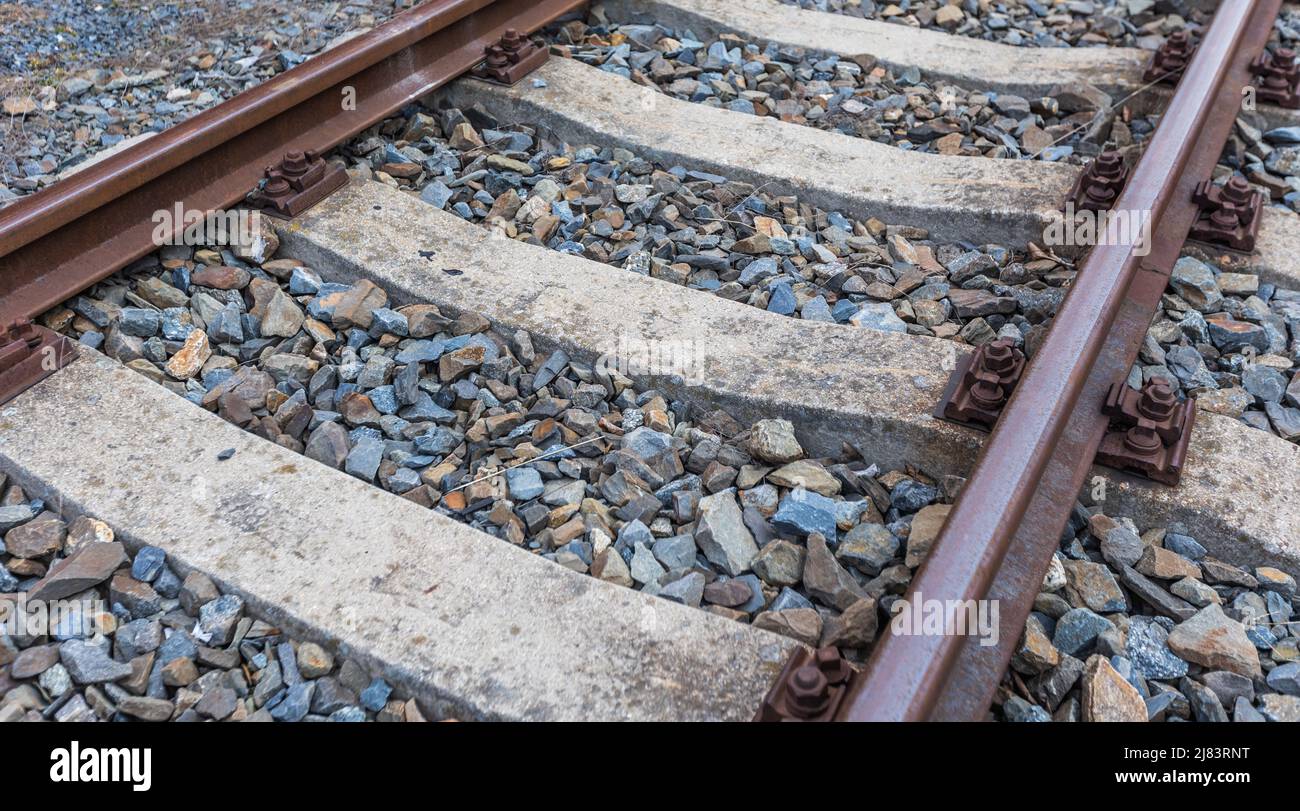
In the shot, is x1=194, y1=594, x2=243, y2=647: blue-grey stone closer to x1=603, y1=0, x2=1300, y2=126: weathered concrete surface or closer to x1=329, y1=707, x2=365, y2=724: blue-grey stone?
x1=329, y1=707, x2=365, y2=724: blue-grey stone

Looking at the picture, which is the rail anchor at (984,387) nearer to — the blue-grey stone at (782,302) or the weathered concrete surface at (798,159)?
the blue-grey stone at (782,302)

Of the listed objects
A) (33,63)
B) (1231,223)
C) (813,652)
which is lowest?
(33,63)

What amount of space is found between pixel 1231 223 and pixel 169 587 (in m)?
3.32

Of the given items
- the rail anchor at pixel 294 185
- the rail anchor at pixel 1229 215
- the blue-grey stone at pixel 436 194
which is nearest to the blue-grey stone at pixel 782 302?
the blue-grey stone at pixel 436 194

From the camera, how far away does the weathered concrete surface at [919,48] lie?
4.75m

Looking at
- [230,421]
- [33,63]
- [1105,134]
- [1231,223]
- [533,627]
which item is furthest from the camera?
[33,63]

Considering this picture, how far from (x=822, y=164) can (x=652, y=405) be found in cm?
156

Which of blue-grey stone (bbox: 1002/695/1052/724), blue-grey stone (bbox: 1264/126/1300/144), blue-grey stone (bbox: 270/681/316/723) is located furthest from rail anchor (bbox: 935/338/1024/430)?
blue-grey stone (bbox: 1264/126/1300/144)

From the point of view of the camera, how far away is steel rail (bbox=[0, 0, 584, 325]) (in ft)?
10.3

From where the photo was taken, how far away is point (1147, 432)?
8.79ft

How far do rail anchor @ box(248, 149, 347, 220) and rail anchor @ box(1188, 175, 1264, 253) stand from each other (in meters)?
2.94
